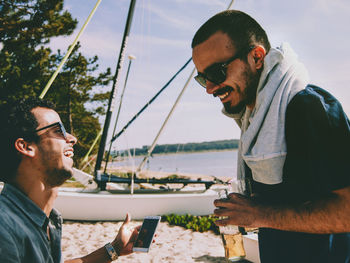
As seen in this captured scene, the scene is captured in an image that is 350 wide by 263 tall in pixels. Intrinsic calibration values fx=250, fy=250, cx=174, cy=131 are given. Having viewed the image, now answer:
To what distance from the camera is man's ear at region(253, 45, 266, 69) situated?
1.42 meters

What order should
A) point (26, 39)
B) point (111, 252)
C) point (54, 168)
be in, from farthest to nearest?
point (26, 39) < point (111, 252) < point (54, 168)

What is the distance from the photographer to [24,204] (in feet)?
5.07

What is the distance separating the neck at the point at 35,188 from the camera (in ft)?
5.46

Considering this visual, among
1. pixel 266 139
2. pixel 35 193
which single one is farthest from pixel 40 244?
pixel 266 139

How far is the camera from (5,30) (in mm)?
12383

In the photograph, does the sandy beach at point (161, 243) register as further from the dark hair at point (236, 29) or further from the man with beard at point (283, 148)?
the dark hair at point (236, 29)

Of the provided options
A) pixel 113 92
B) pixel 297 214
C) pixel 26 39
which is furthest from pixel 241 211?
pixel 26 39

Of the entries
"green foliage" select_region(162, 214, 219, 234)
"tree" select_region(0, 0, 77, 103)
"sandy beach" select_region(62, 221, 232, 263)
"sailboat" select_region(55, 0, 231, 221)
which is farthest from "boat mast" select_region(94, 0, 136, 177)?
"tree" select_region(0, 0, 77, 103)

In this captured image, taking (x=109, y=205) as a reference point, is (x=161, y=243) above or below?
above

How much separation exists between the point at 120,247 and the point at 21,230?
0.92 metres

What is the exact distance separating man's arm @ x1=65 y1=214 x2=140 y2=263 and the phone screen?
9 centimetres

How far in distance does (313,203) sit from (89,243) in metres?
5.98

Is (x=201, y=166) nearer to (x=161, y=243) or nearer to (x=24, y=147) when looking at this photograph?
(x=161, y=243)

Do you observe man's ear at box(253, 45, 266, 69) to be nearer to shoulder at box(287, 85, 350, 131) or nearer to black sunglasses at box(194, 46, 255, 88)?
black sunglasses at box(194, 46, 255, 88)
